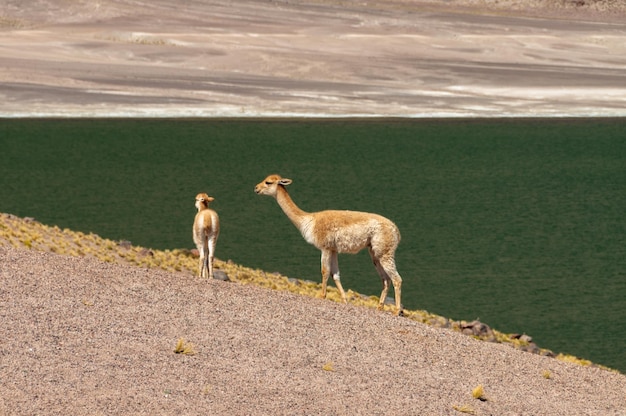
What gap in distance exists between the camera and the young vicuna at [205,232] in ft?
61.3

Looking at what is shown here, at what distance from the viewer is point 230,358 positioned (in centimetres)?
1420

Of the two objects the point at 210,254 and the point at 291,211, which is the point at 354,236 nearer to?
the point at 291,211

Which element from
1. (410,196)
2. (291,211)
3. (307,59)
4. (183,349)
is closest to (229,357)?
(183,349)

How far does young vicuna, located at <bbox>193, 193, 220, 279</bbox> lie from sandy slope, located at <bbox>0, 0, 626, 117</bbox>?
47711 mm

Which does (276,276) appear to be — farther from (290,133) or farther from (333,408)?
(290,133)

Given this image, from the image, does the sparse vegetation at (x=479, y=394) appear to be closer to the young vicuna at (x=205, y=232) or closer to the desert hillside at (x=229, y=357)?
Result: the desert hillside at (x=229, y=357)

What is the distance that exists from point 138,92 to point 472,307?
52160mm

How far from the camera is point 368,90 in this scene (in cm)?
7938

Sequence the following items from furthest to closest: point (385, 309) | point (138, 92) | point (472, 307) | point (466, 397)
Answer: point (138, 92) < point (472, 307) < point (385, 309) < point (466, 397)

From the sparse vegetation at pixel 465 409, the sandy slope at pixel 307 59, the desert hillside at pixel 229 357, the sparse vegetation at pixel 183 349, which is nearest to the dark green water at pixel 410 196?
the sandy slope at pixel 307 59

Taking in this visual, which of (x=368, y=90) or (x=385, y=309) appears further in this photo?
(x=368, y=90)

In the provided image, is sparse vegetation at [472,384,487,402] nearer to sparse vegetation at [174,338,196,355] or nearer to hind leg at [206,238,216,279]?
sparse vegetation at [174,338,196,355]

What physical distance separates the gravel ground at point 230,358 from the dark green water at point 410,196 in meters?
6.54

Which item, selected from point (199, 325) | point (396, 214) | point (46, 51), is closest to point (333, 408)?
point (199, 325)
